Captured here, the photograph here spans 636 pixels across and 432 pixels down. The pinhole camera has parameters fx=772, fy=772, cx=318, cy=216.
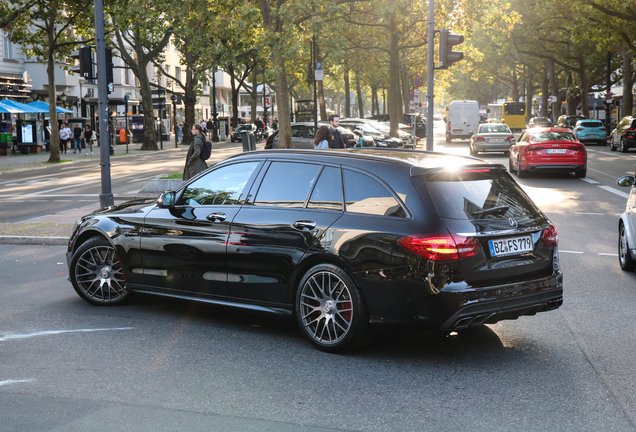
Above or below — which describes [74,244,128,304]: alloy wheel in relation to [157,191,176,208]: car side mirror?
below

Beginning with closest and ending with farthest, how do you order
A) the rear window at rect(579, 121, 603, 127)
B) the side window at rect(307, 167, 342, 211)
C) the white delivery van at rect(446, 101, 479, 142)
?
the side window at rect(307, 167, 342, 211) → the rear window at rect(579, 121, 603, 127) → the white delivery van at rect(446, 101, 479, 142)

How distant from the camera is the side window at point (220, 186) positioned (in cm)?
645

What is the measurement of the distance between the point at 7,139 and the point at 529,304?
128 ft

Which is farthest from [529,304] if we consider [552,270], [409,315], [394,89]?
[394,89]

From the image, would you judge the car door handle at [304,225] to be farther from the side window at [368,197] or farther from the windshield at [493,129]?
the windshield at [493,129]

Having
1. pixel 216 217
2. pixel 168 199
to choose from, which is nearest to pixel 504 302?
pixel 216 217

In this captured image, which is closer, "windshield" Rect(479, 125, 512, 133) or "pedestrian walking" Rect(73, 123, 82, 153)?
"windshield" Rect(479, 125, 512, 133)

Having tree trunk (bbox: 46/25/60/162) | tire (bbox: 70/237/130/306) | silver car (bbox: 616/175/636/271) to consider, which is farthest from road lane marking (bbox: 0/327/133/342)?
tree trunk (bbox: 46/25/60/162)

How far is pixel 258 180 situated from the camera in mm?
6328

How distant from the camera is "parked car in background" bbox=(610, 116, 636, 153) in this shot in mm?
35469

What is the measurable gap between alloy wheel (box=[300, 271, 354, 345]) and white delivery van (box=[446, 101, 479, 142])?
46174 millimetres

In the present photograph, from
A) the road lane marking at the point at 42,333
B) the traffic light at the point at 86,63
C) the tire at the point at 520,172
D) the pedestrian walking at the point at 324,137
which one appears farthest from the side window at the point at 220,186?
the tire at the point at 520,172

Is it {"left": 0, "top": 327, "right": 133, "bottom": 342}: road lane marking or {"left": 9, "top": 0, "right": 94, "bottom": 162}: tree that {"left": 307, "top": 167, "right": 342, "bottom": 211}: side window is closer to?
{"left": 0, "top": 327, "right": 133, "bottom": 342}: road lane marking

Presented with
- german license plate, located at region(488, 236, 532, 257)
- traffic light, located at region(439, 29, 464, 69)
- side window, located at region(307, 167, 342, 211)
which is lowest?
german license plate, located at region(488, 236, 532, 257)
